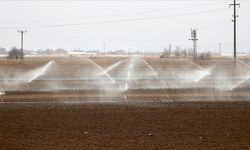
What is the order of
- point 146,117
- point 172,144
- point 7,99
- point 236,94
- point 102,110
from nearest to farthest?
1. point 172,144
2. point 146,117
3. point 102,110
4. point 7,99
5. point 236,94

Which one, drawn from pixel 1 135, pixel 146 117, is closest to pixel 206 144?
pixel 146 117

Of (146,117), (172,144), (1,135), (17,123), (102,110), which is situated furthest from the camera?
(102,110)

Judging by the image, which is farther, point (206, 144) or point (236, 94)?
point (236, 94)

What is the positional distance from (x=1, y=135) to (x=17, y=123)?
2.77 m

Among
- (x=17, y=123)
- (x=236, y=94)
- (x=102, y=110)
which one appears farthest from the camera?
(x=236, y=94)

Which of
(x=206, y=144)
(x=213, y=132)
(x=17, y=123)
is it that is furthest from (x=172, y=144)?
(x=17, y=123)

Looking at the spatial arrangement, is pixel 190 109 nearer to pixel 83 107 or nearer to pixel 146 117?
pixel 146 117

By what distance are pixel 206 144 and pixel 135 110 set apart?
8.43 meters

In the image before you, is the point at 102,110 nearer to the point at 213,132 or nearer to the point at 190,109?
the point at 190,109

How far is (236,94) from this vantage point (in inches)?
1319

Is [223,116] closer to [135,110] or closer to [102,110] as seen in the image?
[135,110]

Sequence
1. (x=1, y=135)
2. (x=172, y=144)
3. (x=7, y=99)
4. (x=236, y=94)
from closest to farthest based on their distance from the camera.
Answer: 1. (x=172, y=144)
2. (x=1, y=135)
3. (x=7, y=99)
4. (x=236, y=94)

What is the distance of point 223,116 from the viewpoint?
70.7 ft

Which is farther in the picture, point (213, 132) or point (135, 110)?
point (135, 110)
